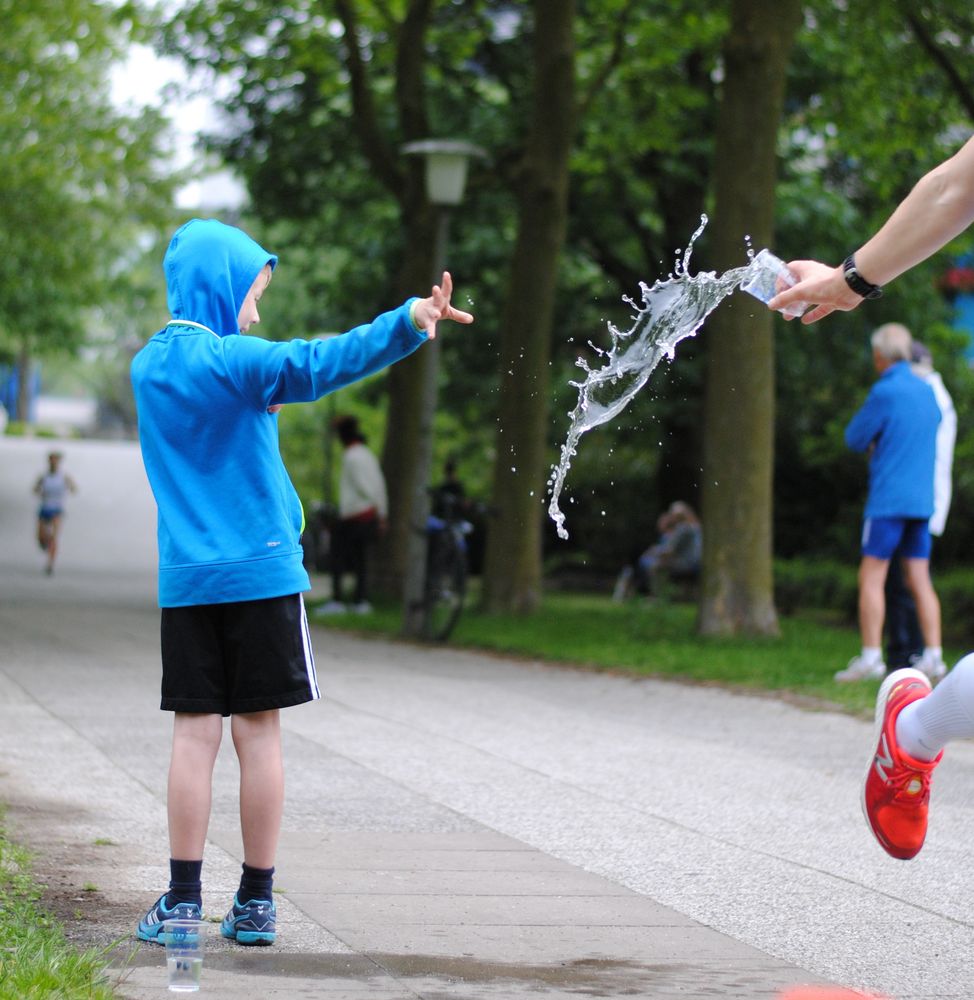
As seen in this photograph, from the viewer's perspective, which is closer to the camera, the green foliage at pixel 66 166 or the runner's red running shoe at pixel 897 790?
the runner's red running shoe at pixel 897 790

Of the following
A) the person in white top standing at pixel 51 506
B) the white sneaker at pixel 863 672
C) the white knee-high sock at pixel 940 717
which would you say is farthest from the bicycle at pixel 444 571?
the person in white top standing at pixel 51 506

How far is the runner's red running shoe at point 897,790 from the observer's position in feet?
12.9

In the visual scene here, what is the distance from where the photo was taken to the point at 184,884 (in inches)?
158

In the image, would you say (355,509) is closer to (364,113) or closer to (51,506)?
(364,113)

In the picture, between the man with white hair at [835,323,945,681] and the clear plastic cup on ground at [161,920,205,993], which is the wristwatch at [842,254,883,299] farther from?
the man with white hair at [835,323,945,681]

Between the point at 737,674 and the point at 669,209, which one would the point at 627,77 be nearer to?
the point at 669,209

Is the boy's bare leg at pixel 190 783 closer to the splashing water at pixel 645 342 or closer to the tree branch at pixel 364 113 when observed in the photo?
the splashing water at pixel 645 342

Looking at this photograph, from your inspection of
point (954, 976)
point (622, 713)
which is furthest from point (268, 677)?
point (622, 713)

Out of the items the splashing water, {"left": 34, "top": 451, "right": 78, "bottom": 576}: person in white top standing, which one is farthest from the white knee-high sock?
{"left": 34, "top": 451, "right": 78, "bottom": 576}: person in white top standing

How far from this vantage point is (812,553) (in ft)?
77.1

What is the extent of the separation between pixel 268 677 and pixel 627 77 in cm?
1796

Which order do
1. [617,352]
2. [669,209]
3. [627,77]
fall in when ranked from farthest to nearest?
[669,209] < [627,77] < [617,352]

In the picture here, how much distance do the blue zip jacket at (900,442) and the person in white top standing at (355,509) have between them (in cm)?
778

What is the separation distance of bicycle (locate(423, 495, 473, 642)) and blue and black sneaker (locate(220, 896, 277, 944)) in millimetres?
9999
